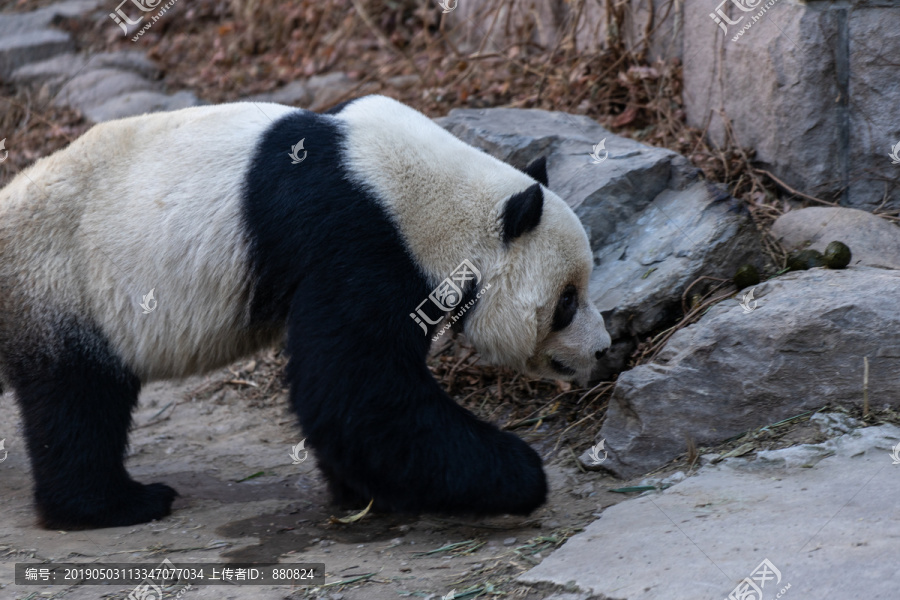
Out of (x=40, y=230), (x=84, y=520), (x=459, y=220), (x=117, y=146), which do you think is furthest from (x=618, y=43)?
(x=84, y=520)

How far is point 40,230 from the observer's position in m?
4.11

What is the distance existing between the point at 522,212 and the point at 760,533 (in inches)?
65.1

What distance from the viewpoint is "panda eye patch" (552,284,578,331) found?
13.7ft

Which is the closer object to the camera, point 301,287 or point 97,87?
point 301,287

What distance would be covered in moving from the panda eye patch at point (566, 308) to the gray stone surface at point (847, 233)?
156cm

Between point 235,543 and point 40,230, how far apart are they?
175cm
